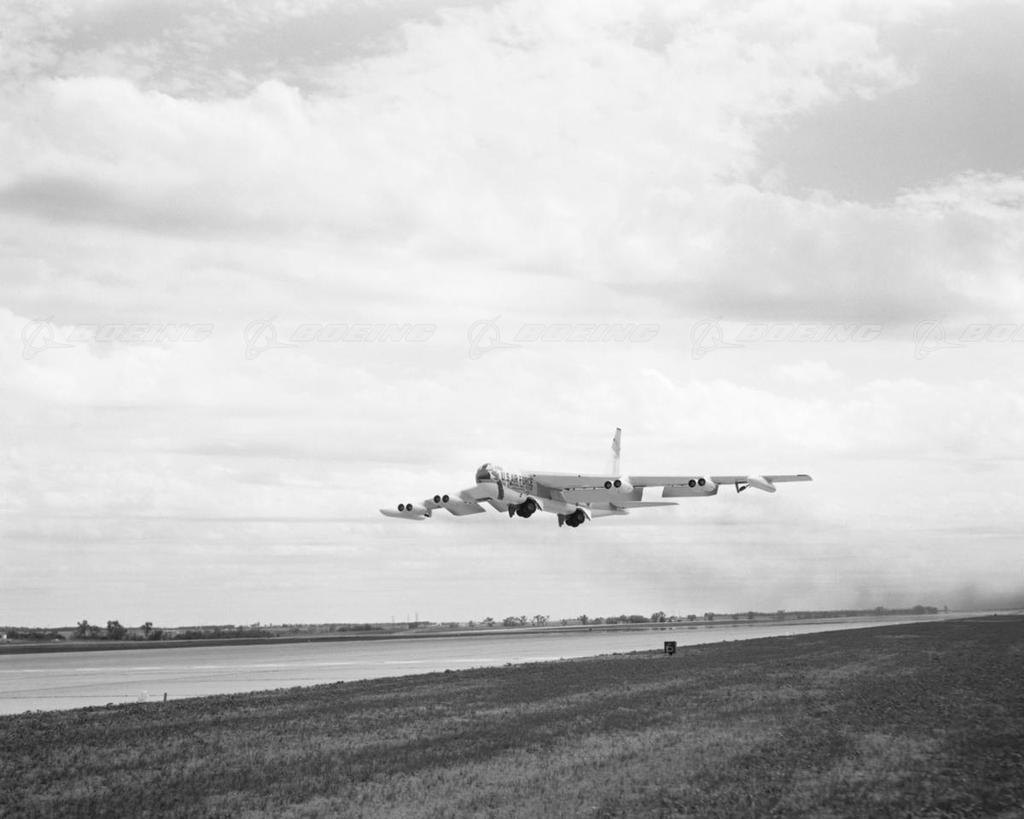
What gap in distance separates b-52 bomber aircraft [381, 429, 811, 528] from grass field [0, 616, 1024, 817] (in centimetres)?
1461

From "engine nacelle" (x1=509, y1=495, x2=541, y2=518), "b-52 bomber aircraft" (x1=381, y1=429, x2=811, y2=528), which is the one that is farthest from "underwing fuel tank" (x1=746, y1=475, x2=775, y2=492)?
"engine nacelle" (x1=509, y1=495, x2=541, y2=518)

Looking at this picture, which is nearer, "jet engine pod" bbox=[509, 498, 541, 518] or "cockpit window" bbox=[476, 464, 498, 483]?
"cockpit window" bbox=[476, 464, 498, 483]

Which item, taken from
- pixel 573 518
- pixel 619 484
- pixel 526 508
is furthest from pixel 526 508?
pixel 573 518

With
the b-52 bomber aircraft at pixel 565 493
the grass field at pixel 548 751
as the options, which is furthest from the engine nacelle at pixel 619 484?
the grass field at pixel 548 751

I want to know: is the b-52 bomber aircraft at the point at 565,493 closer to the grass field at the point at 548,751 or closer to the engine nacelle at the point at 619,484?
the engine nacelle at the point at 619,484

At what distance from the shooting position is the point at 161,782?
70.6ft

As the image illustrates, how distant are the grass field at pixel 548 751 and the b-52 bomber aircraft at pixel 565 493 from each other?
47.9 ft

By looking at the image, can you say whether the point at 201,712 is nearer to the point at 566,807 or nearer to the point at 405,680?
the point at 405,680

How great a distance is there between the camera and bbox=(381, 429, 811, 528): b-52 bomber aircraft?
53.9 meters

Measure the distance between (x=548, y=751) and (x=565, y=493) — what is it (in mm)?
35762

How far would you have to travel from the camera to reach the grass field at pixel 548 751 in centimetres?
1869

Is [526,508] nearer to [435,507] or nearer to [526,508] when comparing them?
[526,508]

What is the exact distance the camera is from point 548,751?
23938mm

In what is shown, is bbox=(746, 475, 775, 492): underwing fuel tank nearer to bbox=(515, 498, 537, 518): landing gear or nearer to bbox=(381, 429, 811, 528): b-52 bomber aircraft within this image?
bbox=(381, 429, 811, 528): b-52 bomber aircraft
